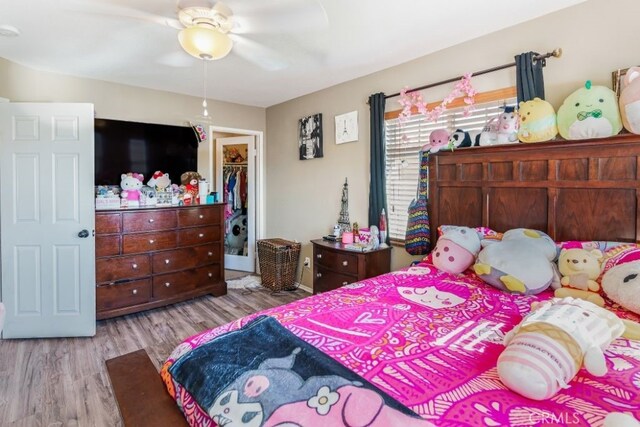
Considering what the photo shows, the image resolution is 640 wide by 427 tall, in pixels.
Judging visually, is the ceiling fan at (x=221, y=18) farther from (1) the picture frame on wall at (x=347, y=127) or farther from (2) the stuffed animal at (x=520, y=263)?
(2) the stuffed animal at (x=520, y=263)

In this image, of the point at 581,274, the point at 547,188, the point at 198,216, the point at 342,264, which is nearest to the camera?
the point at 581,274

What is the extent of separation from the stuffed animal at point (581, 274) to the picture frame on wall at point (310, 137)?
264cm

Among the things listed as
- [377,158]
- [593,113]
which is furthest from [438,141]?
[593,113]

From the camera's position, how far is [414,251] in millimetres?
2734

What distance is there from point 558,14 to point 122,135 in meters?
3.80

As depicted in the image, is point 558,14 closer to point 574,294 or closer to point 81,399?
point 574,294

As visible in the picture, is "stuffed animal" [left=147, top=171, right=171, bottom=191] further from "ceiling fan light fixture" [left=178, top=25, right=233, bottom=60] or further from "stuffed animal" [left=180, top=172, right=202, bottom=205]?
"ceiling fan light fixture" [left=178, top=25, right=233, bottom=60]

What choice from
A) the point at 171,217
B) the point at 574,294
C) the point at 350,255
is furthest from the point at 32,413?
the point at 574,294

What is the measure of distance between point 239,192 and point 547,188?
4.04 meters

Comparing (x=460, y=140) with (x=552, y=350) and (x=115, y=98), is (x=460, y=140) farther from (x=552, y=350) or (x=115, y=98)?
(x=115, y=98)

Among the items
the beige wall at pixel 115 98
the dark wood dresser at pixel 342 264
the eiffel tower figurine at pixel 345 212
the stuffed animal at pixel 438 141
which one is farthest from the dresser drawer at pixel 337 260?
the beige wall at pixel 115 98

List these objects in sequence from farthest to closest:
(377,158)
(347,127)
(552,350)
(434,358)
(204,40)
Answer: (347,127)
(377,158)
(204,40)
(434,358)
(552,350)

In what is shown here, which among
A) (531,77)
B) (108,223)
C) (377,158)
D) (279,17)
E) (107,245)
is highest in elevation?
(279,17)

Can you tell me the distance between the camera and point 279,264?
412 centimetres
